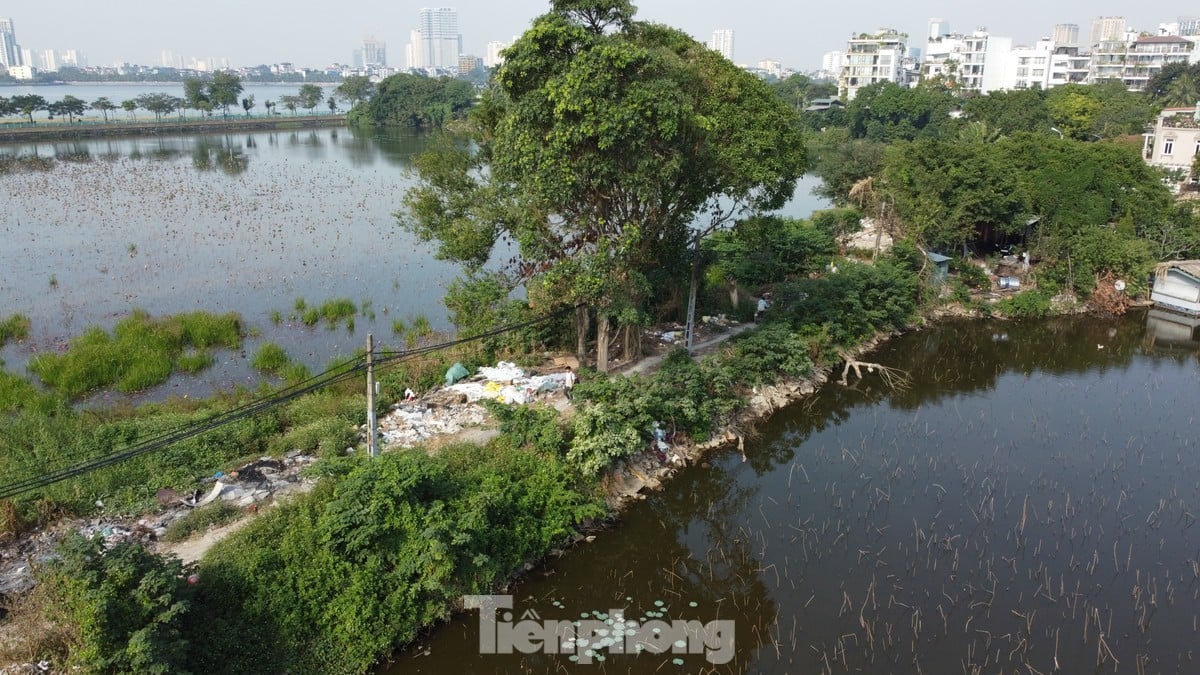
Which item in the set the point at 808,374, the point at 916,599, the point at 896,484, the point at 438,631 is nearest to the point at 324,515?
the point at 438,631

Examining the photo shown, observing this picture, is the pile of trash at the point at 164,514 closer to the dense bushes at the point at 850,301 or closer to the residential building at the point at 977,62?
the dense bushes at the point at 850,301

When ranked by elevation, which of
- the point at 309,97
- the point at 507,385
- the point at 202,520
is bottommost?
the point at 202,520

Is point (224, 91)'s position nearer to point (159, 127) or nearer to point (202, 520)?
point (159, 127)

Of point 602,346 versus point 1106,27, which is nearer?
point 602,346

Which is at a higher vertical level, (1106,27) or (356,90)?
(1106,27)

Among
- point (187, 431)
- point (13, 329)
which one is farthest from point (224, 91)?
point (187, 431)

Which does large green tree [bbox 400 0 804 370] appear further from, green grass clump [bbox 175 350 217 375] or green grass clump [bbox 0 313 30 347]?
green grass clump [bbox 0 313 30 347]
